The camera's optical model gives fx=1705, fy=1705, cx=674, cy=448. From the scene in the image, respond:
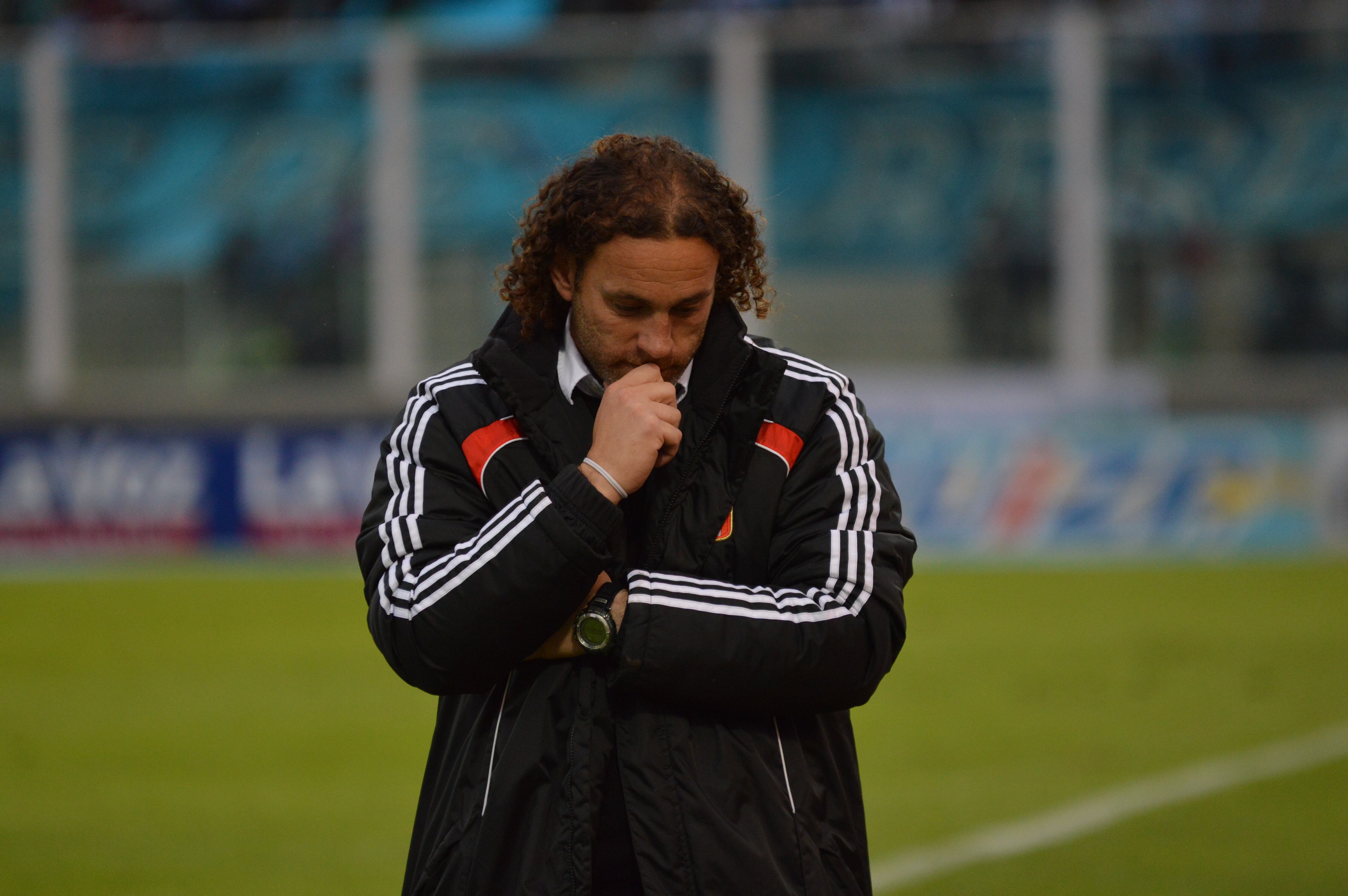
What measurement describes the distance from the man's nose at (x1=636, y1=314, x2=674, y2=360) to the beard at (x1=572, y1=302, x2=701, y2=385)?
1 centimetres

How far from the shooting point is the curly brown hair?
7.95ft

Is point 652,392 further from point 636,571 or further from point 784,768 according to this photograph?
point 784,768

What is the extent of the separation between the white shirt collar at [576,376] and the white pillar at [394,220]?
12326 mm

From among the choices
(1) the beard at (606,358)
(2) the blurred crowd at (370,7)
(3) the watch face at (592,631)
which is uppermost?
(2) the blurred crowd at (370,7)

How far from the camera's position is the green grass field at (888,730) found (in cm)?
565

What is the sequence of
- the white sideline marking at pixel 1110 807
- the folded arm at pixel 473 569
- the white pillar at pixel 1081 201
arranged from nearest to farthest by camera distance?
the folded arm at pixel 473 569 → the white sideline marking at pixel 1110 807 → the white pillar at pixel 1081 201

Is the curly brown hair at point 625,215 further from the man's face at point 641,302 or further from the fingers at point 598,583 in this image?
the fingers at point 598,583

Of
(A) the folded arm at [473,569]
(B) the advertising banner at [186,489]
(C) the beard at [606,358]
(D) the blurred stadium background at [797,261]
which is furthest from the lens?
(B) the advertising banner at [186,489]

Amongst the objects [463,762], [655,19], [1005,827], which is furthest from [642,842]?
[655,19]

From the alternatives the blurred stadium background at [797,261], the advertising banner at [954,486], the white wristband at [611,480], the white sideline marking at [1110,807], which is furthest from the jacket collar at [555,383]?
the advertising banner at [954,486]

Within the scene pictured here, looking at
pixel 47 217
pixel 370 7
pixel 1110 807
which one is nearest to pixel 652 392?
pixel 1110 807

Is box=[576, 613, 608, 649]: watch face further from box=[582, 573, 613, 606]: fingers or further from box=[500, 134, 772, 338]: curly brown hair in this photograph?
box=[500, 134, 772, 338]: curly brown hair

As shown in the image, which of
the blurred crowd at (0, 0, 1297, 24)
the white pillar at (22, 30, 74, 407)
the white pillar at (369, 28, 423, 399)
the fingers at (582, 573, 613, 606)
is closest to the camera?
the fingers at (582, 573, 613, 606)

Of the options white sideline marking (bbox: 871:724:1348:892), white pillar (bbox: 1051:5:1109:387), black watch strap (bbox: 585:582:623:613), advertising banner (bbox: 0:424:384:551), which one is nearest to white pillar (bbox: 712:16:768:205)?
white pillar (bbox: 1051:5:1109:387)
